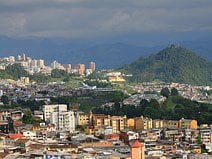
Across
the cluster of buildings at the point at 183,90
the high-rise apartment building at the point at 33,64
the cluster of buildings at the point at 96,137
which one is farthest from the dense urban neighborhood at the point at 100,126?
the high-rise apartment building at the point at 33,64

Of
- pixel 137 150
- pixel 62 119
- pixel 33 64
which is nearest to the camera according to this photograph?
pixel 137 150

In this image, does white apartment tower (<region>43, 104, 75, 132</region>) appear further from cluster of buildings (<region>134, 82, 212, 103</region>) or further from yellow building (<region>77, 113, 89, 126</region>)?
cluster of buildings (<region>134, 82, 212, 103</region>)

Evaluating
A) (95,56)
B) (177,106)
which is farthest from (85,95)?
(95,56)

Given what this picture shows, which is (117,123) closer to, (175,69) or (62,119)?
(62,119)

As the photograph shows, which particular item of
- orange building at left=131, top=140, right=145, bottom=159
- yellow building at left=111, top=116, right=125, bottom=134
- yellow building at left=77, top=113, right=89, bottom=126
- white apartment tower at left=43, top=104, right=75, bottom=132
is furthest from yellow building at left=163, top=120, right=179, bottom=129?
orange building at left=131, top=140, right=145, bottom=159

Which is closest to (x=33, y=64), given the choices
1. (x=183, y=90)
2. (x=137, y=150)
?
(x=183, y=90)

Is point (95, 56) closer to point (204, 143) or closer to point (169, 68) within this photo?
point (169, 68)
